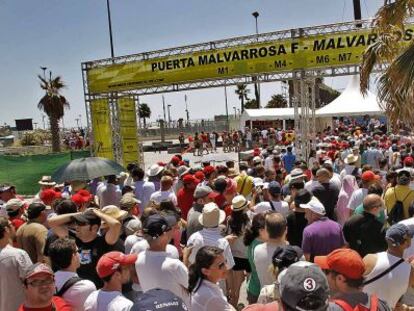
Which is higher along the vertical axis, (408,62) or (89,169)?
(408,62)

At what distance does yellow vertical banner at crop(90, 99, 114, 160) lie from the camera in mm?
17969

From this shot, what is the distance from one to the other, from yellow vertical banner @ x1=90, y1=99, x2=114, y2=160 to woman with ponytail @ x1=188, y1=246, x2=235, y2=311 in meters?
15.1

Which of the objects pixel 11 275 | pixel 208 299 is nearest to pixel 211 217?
pixel 208 299

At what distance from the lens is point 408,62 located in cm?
744

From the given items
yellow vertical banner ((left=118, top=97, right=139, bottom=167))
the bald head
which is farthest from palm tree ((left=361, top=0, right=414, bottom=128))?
yellow vertical banner ((left=118, top=97, right=139, bottom=167))

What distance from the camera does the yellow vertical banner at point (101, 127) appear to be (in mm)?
17969

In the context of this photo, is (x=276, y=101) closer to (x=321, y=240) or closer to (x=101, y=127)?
(x=101, y=127)

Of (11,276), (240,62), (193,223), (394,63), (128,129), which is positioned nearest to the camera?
(11,276)

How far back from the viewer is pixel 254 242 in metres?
4.68

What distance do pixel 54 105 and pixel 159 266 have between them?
110 feet

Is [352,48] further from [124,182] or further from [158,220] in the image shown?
[158,220]

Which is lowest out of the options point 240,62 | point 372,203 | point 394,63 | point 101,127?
point 372,203

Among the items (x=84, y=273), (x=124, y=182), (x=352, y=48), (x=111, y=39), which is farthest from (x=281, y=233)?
(x=111, y=39)

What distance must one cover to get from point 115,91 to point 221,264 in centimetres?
1496
